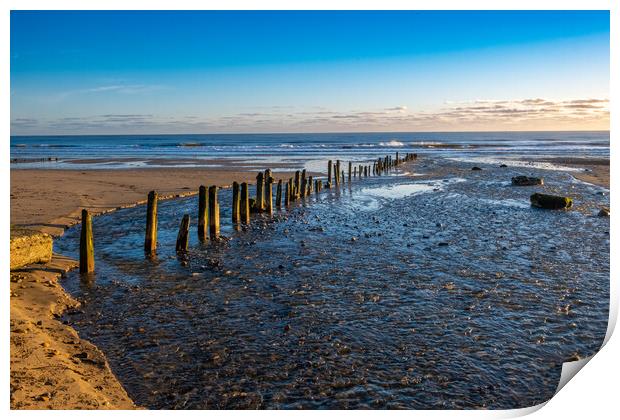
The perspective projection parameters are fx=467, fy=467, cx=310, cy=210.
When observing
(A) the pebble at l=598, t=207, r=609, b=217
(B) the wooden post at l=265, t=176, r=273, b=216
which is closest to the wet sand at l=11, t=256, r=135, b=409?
(B) the wooden post at l=265, t=176, r=273, b=216

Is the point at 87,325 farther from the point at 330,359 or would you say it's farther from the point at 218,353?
the point at 330,359

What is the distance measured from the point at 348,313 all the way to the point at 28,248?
7.02 metres

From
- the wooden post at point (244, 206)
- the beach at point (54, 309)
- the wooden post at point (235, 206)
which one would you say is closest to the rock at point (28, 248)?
the beach at point (54, 309)

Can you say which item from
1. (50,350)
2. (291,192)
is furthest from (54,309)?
(291,192)

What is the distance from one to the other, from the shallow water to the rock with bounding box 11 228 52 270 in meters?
0.98

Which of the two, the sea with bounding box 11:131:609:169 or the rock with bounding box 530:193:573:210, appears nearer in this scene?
the rock with bounding box 530:193:573:210

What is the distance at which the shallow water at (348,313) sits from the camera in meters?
5.82

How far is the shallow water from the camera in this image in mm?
5824

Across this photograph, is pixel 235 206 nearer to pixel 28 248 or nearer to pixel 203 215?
pixel 203 215

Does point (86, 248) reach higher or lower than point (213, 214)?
lower

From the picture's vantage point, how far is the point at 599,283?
32.2ft

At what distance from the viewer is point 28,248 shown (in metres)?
9.98

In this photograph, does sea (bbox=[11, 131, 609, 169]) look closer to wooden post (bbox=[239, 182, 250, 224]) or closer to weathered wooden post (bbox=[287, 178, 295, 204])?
weathered wooden post (bbox=[287, 178, 295, 204])
